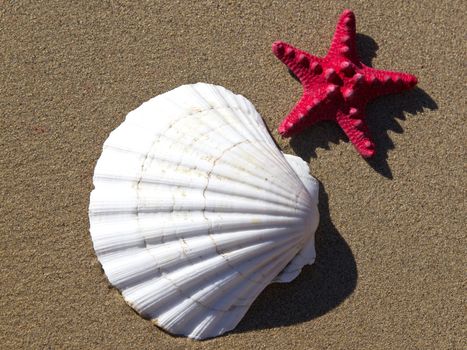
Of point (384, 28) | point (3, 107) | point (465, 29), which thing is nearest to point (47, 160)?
point (3, 107)

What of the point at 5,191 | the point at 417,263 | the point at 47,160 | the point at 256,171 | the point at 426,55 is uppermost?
the point at 426,55

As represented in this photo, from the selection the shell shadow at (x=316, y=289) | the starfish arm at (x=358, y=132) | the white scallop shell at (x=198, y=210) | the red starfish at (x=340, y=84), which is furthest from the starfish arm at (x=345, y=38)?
the shell shadow at (x=316, y=289)

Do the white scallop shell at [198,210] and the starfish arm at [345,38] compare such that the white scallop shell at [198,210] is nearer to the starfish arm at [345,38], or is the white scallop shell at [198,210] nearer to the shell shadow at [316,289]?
the shell shadow at [316,289]

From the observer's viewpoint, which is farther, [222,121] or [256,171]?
[222,121]

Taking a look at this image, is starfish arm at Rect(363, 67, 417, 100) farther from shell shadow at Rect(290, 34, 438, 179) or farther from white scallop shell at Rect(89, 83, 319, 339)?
white scallop shell at Rect(89, 83, 319, 339)

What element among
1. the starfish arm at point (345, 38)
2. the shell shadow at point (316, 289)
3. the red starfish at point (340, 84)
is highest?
the starfish arm at point (345, 38)

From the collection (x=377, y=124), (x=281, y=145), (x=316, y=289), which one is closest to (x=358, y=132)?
(x=377, y=124)

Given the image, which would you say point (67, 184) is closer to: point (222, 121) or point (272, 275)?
point (222, 121)
